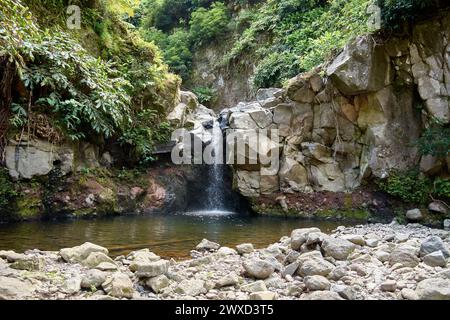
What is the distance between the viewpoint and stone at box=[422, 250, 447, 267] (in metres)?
4.25

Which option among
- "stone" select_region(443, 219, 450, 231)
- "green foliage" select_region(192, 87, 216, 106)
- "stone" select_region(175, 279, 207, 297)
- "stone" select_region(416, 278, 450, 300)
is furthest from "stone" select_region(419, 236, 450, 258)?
"green foliage" select_region(192, 87, 216, 106)

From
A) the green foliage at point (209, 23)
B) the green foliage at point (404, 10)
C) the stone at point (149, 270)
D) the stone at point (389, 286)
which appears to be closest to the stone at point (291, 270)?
the stone at point (389, 286)

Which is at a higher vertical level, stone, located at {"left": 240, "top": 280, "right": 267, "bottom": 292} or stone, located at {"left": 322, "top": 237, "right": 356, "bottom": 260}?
stone, located at {"left": 322, "top": 237, "right": 356, "bottom": 260}

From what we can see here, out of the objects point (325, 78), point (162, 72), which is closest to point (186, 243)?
point (325, 78)

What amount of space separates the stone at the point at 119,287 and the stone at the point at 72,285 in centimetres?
24

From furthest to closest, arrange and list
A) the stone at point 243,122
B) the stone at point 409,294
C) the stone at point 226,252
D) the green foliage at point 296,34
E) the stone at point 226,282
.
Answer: the green foliage at point 296,34 < the stone at point 243,122 < the stone at point 226,252 < the stone at point 226,282 < the stone at point 409,294

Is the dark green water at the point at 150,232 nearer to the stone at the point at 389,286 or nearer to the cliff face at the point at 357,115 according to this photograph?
the cliff face at the point at 357,115

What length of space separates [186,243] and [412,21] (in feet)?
29.1

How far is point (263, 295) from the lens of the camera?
3385mm

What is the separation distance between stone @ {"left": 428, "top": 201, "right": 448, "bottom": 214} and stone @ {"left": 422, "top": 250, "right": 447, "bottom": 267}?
6496mm

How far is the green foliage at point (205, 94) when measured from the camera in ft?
70.4

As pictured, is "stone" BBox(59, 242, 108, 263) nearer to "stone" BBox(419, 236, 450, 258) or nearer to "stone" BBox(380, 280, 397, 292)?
"stone" BBox(380, 280, 397, 292)

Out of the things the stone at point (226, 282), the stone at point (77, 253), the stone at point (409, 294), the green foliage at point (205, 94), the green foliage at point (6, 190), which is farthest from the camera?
the green foliage at point (205, 94)
